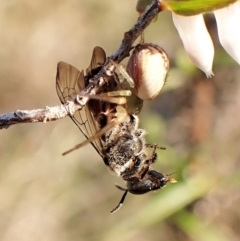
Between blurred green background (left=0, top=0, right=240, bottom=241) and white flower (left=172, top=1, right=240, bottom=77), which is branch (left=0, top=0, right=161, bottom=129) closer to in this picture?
white flower (left=172, top=1, right=240, bottom=77)

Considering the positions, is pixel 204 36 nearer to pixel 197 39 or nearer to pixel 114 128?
pixel 197 39

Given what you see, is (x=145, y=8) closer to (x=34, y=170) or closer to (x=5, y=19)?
(x=34, y=170)

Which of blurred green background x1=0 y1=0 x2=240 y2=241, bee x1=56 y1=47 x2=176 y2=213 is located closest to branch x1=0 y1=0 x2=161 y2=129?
bee x1=56 y1=47 x2=176 y2=213

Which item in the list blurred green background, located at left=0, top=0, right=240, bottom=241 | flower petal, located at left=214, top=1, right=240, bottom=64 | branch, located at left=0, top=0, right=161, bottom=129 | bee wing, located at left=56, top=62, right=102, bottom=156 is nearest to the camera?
branch, located at left=0, top=0, right=161, bottom=129

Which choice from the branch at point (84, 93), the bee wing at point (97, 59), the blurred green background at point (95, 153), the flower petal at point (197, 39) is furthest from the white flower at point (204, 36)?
the blurred green background at point (95, 153)

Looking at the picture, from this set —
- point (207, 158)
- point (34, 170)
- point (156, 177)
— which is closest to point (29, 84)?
point (34, 170)
